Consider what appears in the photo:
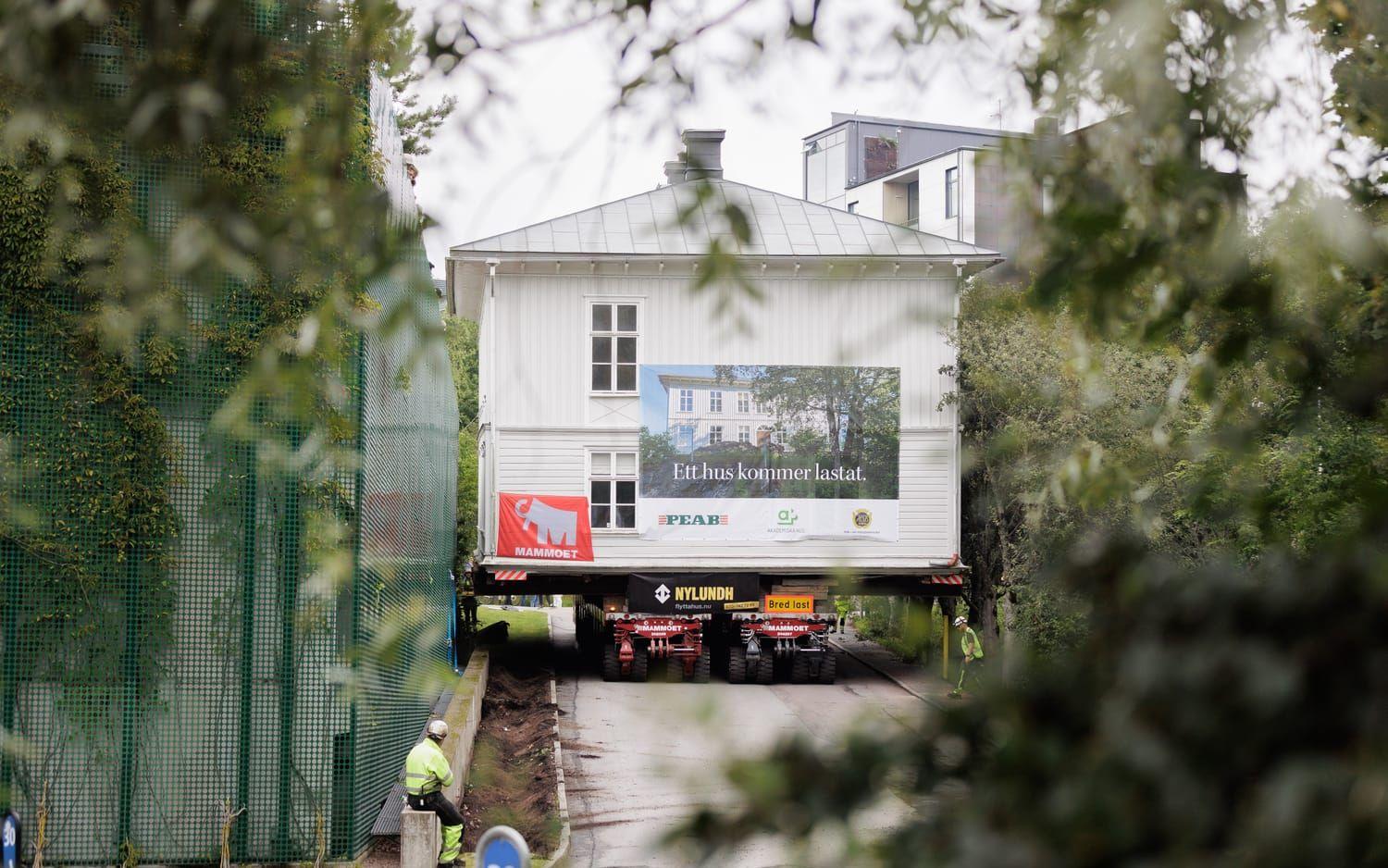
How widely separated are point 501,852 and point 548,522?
1770 cm

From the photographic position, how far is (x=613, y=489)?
24.2 m

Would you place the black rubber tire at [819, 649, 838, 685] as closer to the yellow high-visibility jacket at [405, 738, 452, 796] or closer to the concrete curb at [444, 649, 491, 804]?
the concrete curb at [444, 649, 491, 804]

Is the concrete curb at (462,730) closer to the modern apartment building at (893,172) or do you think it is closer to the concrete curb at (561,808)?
the concrete curb at (561,808)

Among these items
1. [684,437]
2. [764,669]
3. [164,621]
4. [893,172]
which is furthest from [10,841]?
[893,172]

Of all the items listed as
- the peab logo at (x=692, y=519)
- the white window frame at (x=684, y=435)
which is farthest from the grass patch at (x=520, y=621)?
the white window frame at (x=684, y=435)

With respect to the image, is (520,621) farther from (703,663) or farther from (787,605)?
(787,605)

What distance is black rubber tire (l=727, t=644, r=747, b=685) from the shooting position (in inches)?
915

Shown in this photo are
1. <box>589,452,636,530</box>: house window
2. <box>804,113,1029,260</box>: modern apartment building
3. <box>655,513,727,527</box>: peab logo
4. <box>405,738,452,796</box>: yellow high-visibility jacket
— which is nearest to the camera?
<box>405,738,452,796</box>: yellow high-visibility jacket

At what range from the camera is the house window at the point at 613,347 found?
24250 millimetres

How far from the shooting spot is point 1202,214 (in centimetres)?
257

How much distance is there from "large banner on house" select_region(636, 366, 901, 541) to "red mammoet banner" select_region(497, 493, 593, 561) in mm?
1169

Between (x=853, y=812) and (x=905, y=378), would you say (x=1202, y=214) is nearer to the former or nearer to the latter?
(x=853, y=812)

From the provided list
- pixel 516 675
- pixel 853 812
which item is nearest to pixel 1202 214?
pixel 853 812

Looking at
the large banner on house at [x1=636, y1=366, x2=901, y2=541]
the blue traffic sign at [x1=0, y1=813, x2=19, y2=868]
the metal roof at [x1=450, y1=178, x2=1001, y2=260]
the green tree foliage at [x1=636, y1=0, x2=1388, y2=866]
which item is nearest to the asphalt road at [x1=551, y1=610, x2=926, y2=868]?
the green tree foliage at [x1=636, y1=0, x2=1388, y2=866]
